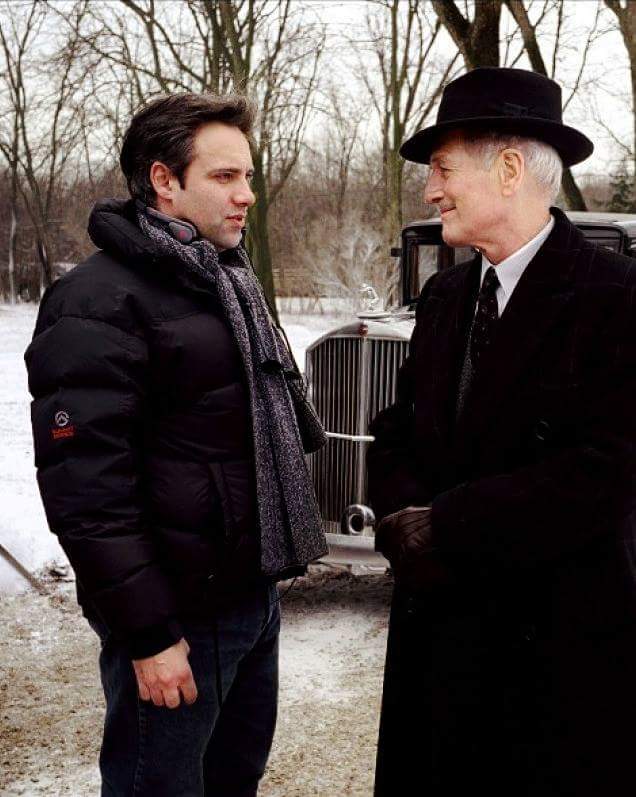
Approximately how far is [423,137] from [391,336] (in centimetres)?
313

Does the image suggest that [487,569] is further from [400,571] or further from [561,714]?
[561,714]

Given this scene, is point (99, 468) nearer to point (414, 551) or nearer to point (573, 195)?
point (414, 551)

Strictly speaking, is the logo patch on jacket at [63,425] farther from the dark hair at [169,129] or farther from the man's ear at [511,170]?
the man's ear at [511,170]

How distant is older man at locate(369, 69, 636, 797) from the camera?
6.81 feet

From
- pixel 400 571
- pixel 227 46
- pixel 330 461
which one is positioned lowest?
pixel 330 461

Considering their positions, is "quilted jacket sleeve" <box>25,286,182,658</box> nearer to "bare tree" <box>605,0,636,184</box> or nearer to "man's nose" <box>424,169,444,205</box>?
"man's nose" <box>424,169,444,205</box>

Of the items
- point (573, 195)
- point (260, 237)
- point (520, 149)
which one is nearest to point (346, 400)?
point (520, 149)

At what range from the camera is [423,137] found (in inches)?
90.4

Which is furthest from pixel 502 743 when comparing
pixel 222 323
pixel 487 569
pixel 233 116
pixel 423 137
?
pixel 233 116

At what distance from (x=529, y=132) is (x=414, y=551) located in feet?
3.35

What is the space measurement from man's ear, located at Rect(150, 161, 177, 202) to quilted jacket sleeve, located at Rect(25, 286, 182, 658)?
16.2 inches

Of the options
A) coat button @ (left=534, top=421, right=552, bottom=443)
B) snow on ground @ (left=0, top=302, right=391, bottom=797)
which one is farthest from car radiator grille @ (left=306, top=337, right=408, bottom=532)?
coat button @ (left=534, top=421, right=552, bottom=443)

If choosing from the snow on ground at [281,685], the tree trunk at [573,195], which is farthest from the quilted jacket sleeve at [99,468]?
the tree trunk at [573,195]

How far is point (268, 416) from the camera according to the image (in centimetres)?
240
